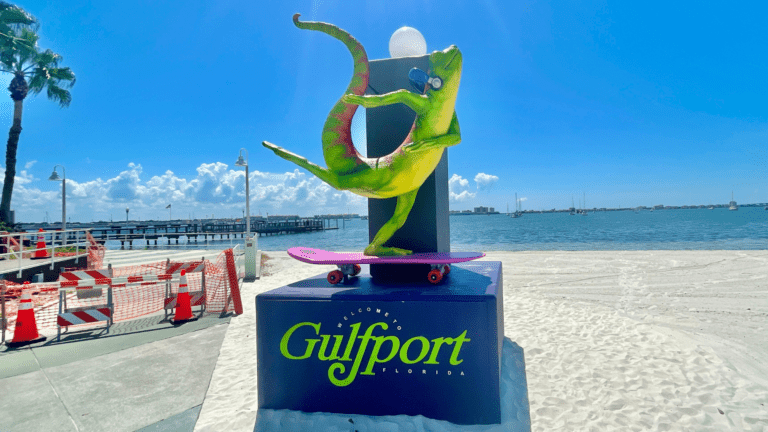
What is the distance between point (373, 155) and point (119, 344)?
475cm

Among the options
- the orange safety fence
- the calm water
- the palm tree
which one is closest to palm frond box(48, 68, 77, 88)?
the palm tree

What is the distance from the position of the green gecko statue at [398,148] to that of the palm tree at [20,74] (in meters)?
23.8

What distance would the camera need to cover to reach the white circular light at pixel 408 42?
4.57 metres

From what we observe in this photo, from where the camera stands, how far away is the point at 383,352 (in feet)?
10.8

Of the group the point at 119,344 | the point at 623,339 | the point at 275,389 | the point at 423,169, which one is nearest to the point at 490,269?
the point at 423,169

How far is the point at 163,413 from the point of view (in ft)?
11.5

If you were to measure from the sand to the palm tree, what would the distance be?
19.8m

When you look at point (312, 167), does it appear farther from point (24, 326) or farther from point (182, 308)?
point (24, 326)

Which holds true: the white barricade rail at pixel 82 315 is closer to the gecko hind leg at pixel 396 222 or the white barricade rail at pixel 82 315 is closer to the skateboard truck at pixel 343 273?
the skateboard truck at pixel 343 273

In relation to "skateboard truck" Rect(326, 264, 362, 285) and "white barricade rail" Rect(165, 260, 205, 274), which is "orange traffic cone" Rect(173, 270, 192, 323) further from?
"skateboard truck" Rect(326, 264, 362, 285)

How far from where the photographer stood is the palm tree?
64.2ft

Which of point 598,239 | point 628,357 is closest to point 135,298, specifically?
point 628,357

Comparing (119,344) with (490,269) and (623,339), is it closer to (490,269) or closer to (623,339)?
(490,269)

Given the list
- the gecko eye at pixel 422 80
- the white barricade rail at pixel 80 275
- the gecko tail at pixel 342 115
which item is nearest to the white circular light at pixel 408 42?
the gecko tail at pixel 342 115
